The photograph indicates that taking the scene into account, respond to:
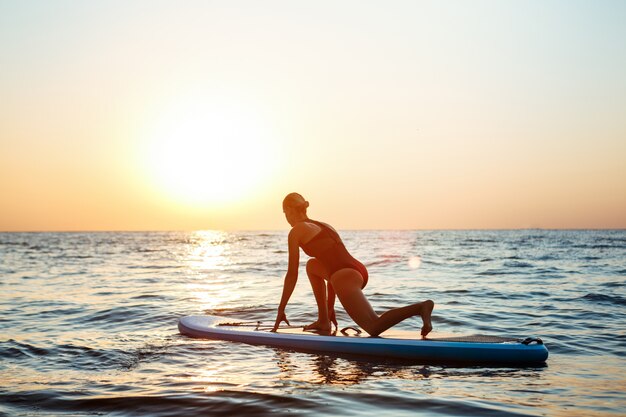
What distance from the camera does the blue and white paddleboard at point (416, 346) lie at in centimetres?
647

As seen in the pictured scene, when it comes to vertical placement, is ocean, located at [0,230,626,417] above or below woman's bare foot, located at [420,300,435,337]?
below

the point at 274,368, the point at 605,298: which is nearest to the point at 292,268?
the point at 274,368

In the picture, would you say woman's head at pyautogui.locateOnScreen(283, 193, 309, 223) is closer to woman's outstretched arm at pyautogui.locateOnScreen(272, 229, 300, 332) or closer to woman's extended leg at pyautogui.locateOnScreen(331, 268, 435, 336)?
woman's outstretched arm at pyautogui.locateOnScreen(272, 229, 300, 332)

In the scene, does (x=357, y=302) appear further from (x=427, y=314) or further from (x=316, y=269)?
(x=427, y=314)

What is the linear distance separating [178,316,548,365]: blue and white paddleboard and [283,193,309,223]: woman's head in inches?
61.8

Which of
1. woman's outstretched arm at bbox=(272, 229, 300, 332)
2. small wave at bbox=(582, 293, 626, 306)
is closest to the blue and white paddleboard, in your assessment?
woman's outstretched arm at bbox=(272, 229, 300, 332)

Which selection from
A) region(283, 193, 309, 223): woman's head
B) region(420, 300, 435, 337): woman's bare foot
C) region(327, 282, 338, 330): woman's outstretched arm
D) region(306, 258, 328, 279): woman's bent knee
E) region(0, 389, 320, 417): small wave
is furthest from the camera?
region(327, 282, 338, 330): woman's outstretched arm

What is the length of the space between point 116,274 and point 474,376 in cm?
1909

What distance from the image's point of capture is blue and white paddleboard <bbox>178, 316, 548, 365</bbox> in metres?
6.47

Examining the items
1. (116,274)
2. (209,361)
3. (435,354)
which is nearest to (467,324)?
(435,354)

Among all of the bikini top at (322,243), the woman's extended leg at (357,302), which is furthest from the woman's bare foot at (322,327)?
the bikini top at (322,243)

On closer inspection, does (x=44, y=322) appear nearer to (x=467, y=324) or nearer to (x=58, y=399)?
(x=58, y=399)

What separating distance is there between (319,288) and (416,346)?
1492 millimetres

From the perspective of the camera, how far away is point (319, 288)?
7.56 m
